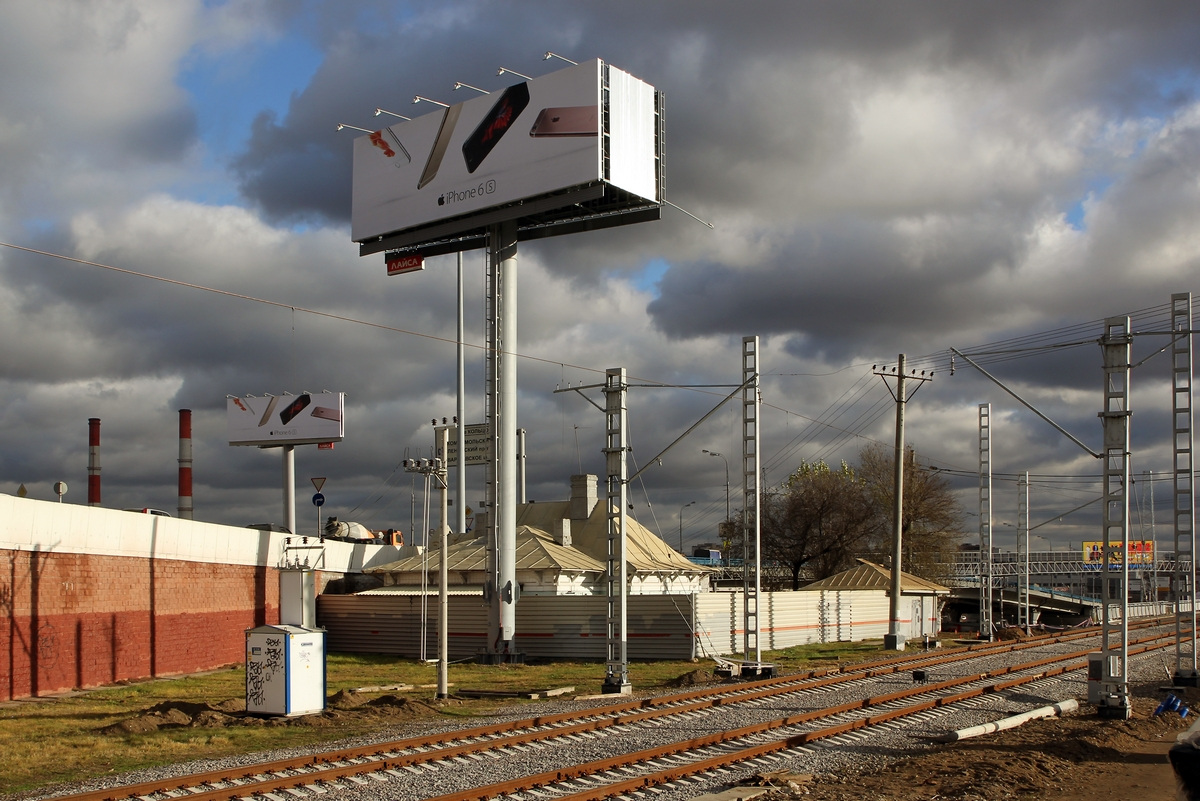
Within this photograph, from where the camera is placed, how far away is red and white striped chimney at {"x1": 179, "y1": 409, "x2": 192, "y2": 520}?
59.3m

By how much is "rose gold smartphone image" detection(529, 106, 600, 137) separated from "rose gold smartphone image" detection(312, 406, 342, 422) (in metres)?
25.2

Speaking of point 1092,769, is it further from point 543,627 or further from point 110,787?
point 543,627

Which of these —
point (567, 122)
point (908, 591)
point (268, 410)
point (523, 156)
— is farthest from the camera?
point (268, 410)

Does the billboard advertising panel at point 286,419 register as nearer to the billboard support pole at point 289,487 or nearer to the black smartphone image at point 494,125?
the billboard support pole at point 289,487

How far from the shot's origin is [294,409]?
5969 centimetres

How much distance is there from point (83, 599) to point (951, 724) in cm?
2352

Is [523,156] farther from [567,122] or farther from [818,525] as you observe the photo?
[818,525]

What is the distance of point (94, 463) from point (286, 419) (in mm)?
10727

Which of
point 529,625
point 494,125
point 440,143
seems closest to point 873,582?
point 529,625

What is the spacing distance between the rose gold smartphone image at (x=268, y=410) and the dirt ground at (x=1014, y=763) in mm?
41389

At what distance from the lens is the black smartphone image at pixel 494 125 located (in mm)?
39812

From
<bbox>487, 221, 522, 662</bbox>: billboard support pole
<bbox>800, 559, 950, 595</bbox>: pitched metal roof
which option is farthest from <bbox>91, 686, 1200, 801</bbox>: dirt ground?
<bbox>800, 559, 950, 595</bbox>: pitched metal roof

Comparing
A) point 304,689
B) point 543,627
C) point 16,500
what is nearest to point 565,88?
point 543,627

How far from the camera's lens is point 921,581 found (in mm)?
58781
